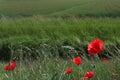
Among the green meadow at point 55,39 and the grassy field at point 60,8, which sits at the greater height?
the green meadow at point 55,39

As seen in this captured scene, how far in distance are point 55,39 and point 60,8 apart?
63.2 ft

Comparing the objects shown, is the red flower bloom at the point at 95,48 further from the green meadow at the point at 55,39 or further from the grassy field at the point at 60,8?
the grassy field at the point at 60,8

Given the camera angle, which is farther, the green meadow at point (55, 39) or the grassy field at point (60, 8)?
the grassy field at point (60, 8)

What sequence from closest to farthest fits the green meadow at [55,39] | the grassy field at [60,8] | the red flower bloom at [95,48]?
1. the red flower bloom at [95,48]
2. the green meadow at [55,39]
3. the grassy field at [60,8]

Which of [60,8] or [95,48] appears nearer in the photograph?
[95,48]

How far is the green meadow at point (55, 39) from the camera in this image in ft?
18.4

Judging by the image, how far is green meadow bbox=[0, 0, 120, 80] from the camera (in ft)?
18.4

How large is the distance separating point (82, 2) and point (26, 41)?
2252cm

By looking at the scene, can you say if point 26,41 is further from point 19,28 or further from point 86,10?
point 86,10

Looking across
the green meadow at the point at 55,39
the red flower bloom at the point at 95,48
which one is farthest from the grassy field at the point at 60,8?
the red flower bloom at the point at 95,48

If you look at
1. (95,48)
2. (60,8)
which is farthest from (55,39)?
(60,8)

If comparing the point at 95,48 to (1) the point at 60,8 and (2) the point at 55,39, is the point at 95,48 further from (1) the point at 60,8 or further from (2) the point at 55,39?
(1) the point at 60,8

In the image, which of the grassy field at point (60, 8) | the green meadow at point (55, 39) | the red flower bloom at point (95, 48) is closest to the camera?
the red flower bloom at point (95, 48)

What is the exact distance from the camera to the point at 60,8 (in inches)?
1315
